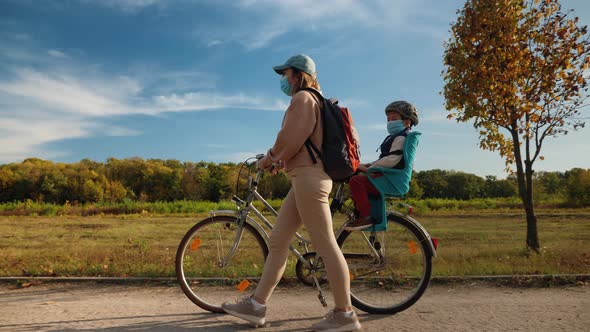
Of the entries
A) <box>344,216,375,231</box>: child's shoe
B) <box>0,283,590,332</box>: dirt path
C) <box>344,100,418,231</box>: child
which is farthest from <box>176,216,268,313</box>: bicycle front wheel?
<box>344,100,418,231</box>: child

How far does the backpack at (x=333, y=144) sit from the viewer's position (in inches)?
129

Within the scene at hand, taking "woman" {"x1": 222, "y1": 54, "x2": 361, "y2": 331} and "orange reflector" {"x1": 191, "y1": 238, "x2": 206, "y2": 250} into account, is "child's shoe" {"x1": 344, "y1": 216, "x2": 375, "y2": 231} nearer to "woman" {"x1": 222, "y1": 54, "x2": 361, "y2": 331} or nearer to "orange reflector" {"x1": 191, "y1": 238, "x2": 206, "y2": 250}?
"woman" {"x1": 222, "y1": 54, "x2": 361, "y2": 331}

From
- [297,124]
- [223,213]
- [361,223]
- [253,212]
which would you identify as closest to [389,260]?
[361,223]

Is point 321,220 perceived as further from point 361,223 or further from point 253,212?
point 253,212

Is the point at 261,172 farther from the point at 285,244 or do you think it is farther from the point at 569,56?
the point at 569,56

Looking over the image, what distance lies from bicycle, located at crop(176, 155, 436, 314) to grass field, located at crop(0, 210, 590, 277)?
0.40 m

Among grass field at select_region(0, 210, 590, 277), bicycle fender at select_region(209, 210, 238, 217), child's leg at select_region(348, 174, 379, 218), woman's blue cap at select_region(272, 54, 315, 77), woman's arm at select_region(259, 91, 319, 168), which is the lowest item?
grass field at select_region(0, 210, 590, 277)

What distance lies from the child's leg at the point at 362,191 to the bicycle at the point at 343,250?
0.18 metres

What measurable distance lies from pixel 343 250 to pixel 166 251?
5643 millimetres

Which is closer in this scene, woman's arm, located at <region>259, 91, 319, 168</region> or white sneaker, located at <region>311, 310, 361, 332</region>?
woman's arm, located at <region>259, 91, 319, 168</region>

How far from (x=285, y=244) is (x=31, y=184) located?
3217cm

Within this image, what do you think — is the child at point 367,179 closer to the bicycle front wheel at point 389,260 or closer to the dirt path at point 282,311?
the bicycle front wheel at point 389,260

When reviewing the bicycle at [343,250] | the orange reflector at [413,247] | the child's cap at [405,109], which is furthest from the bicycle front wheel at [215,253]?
the child's cap at [405,109]

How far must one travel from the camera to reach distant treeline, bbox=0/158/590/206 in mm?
27266
